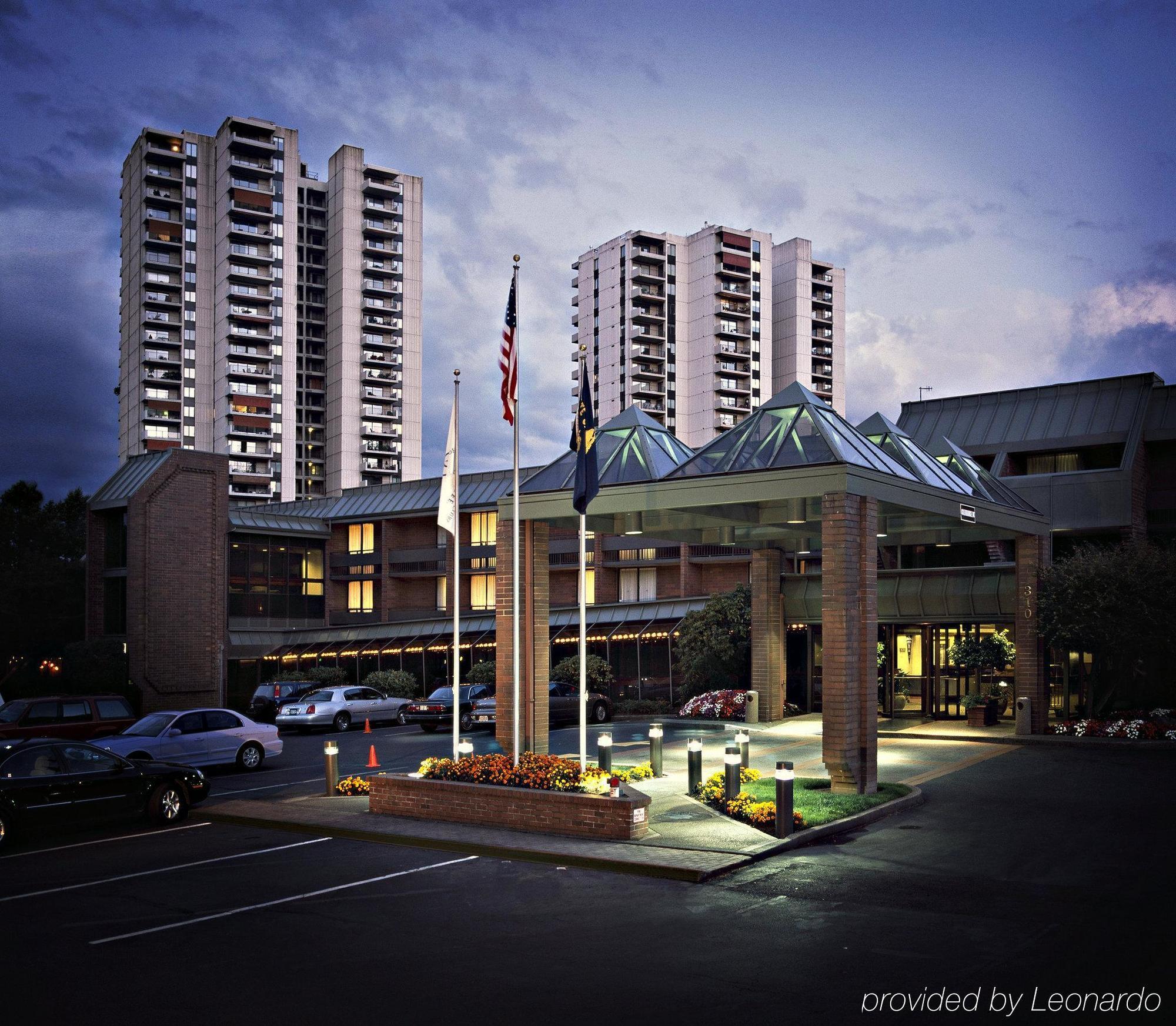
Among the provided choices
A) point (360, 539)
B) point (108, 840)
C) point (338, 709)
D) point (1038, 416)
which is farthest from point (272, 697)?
point (1038, 416)

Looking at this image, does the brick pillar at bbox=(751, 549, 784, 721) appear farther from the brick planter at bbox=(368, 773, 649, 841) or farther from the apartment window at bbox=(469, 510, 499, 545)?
the apartment window at bbox=(469, 510, 499, 545)

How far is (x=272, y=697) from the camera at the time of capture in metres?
38.7

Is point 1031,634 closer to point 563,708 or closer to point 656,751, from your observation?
point 656,751

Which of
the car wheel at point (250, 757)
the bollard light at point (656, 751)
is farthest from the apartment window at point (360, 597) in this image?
the bollard light at point (656, 751)

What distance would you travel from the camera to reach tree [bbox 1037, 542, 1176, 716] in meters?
26.6

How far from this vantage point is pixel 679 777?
20.8 meters

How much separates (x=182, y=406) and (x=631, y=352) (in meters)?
46.2

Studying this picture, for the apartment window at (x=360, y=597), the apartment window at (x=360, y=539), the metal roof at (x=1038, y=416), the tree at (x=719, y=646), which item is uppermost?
the metal roof at (x=1038, y=416)

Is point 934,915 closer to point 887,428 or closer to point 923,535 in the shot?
point 887,428

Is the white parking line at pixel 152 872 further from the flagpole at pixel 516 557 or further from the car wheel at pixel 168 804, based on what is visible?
the flagpole at pixel 516 557

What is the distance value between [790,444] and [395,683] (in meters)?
28.5

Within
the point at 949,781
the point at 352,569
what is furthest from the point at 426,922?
the point at 352,569

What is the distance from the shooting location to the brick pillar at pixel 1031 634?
2786 cm

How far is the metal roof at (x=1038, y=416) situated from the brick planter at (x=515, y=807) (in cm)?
2756
